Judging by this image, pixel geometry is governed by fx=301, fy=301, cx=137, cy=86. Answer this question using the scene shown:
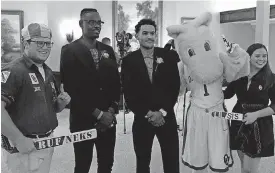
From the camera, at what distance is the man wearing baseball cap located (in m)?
1.47

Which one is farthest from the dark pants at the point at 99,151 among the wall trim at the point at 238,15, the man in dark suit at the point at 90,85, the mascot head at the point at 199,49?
the wall trim at the point at 238,15

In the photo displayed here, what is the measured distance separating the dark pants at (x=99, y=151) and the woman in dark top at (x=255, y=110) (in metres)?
0.88

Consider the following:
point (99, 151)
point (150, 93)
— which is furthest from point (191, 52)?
point (99, 151)

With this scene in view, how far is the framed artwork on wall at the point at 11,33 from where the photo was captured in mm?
6488

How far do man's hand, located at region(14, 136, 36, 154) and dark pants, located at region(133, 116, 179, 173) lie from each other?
820 mm

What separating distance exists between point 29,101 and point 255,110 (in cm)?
151

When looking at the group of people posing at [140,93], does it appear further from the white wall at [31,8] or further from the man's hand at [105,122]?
the white wall at [31,8]

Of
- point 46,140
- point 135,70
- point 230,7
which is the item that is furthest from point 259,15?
point 230,7

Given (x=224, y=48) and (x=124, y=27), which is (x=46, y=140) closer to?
(x=224, y=48)

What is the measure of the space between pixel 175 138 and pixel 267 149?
0.68 m

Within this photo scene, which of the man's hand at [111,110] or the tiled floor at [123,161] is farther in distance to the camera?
the tiled floor at [123,161]

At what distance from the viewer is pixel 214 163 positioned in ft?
6.83

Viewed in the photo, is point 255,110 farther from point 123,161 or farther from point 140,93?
point 123,161

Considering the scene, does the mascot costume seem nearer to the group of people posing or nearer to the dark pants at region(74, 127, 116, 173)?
the group of people posing
